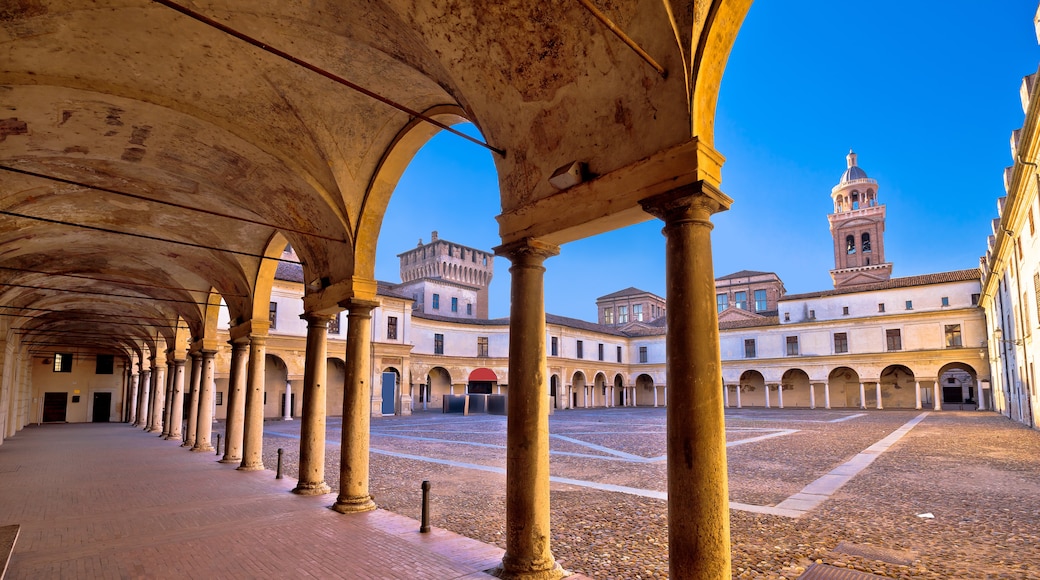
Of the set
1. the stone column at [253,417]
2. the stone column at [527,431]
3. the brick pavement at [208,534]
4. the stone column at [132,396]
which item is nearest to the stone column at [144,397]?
the stone column at [132,396]

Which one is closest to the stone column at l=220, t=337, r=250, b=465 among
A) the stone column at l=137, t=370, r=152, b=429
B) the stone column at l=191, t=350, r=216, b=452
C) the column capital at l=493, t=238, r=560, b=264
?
the stone column at l=191, t=350, r=216, b=452

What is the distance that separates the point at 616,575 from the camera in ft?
18.0

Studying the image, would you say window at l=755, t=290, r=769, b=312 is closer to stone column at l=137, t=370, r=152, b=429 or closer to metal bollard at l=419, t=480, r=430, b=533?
stone column at l=137, t=370, r=152, b=429

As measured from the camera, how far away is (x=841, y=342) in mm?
45406

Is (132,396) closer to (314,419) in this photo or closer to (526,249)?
(314,419)

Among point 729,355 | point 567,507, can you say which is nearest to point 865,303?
point 729,355

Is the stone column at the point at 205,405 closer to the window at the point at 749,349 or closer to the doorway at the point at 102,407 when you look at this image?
the doorway at the point at 102,407

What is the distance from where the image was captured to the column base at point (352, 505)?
787 centimetres

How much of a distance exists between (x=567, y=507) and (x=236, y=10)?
7.73m

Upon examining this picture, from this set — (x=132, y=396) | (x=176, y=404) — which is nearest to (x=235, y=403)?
(x=176, y=404)

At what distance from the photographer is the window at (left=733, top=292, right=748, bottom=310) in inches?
2608

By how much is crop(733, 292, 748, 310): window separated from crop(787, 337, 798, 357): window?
1823 centimetres

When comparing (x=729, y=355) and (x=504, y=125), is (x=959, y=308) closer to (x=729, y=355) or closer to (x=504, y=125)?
(x=729, y=355)

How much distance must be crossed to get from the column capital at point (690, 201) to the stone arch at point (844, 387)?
49482 mm
